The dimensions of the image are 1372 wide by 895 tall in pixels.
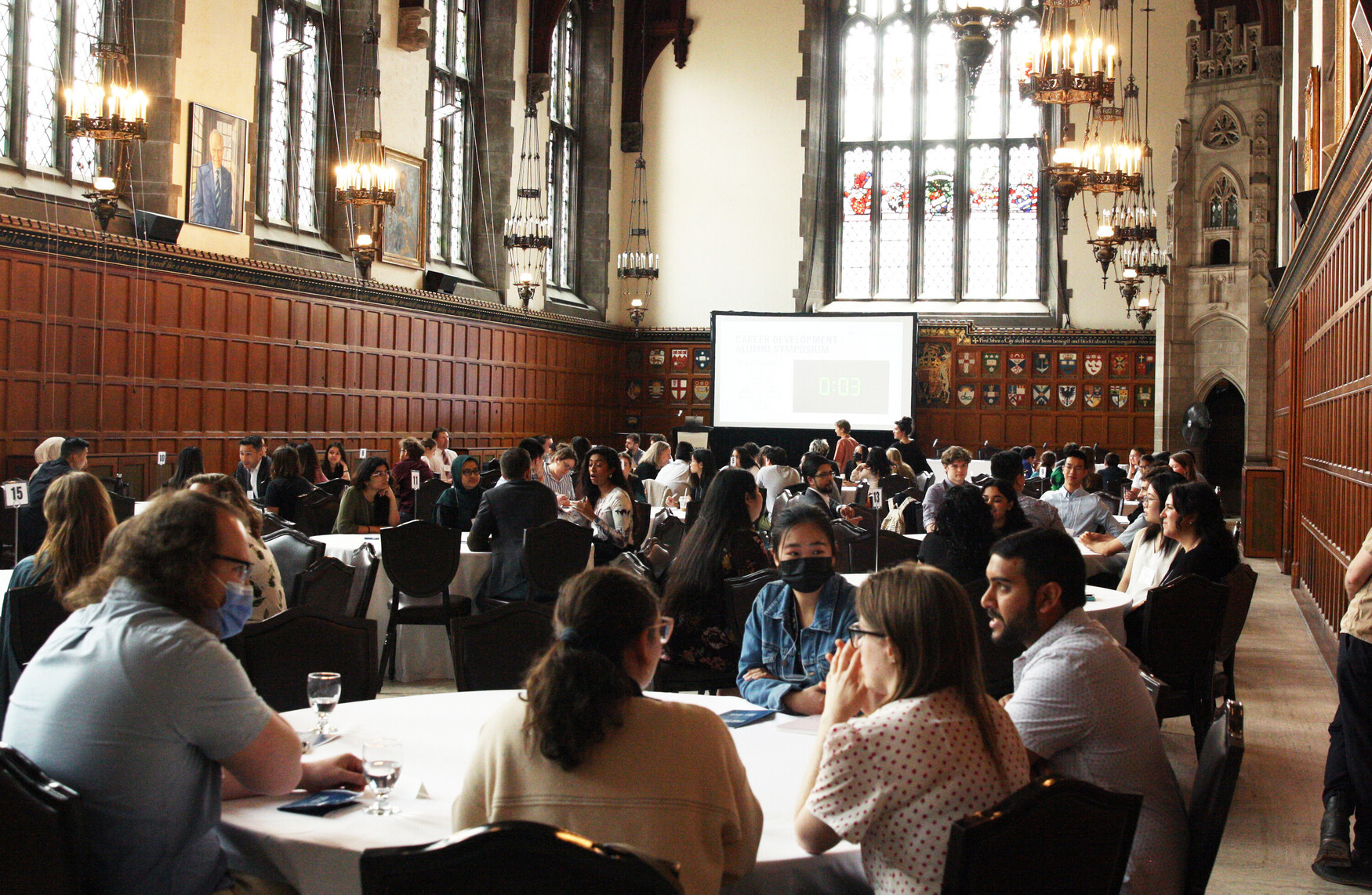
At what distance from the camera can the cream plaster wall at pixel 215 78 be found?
457 inches

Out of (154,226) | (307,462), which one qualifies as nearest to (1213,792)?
(307,462)

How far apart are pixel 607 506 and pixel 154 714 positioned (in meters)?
4.87

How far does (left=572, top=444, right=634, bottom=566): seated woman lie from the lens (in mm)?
6781

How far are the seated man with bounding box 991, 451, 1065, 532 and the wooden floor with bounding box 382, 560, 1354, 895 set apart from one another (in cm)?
116

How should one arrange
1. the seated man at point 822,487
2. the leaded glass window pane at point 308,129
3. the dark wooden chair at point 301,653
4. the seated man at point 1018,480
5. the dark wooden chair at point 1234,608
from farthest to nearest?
the leaded glass window pane at point 308,129
the seated man at point 822,487
the seated man at point 1018,480
the dark wooden chair at point 1234,608
the dark wooden chair at point 301,653

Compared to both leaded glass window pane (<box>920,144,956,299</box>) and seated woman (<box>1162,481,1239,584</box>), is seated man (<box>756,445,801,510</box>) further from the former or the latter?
leaded glass window pane (<box>920,144,956,299</box>)

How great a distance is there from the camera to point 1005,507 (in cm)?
554

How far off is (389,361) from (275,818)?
520 inches

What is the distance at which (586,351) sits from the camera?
20.0 m

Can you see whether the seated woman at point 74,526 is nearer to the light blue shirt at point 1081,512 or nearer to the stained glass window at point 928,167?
the light blue shirt at point 1081,512

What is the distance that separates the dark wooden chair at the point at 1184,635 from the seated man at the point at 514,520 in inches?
121

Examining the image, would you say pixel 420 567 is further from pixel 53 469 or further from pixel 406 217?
pixel 406 217

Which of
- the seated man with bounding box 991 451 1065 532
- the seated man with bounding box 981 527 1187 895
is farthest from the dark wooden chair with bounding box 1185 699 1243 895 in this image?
the seated man with bounding box 991 451 1065 532

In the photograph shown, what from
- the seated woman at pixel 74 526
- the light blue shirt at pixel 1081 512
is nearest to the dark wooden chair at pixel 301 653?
the seated woman at pixel 74 526
